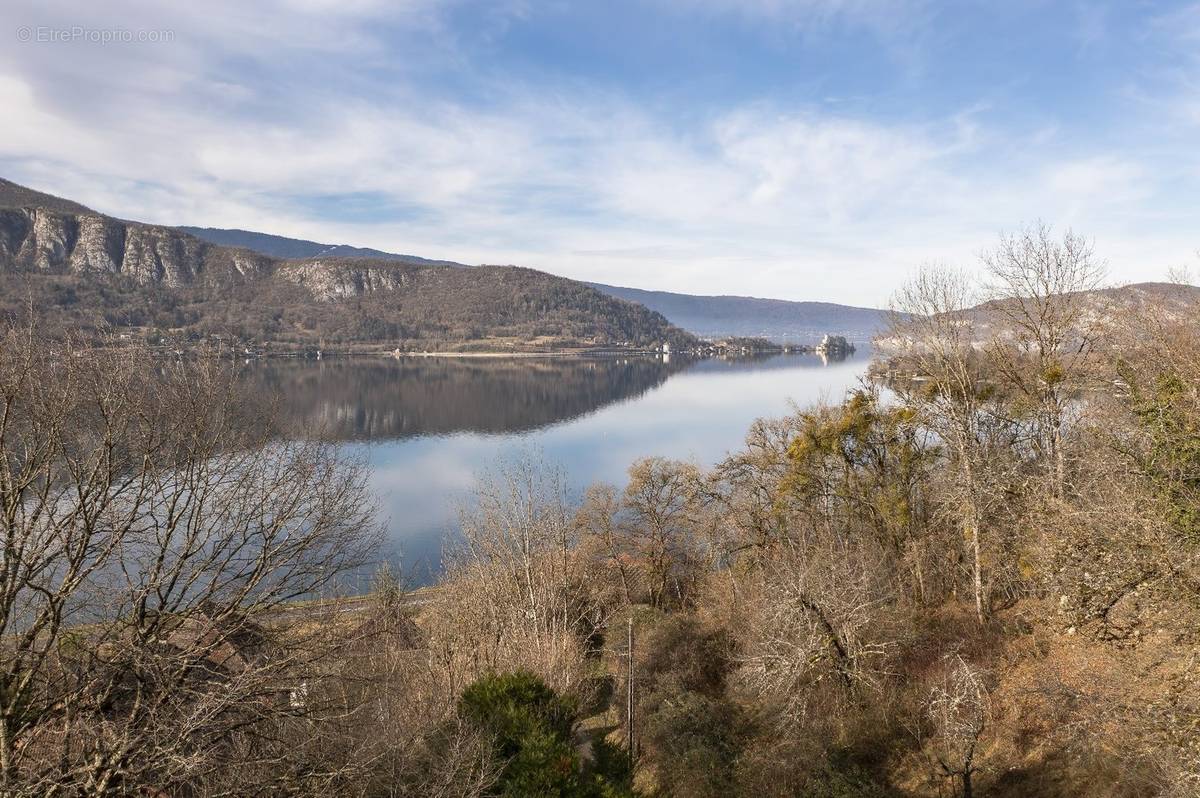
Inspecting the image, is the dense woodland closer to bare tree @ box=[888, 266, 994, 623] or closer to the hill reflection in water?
bare tree @ box=[888, 266, 994, 623]

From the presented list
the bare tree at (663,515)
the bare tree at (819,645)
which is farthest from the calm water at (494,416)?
the bare tree at (819,645)

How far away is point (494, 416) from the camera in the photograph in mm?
80938

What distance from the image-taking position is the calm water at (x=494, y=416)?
147 ft

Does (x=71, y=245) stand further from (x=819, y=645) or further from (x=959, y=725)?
(x=959, y=725)

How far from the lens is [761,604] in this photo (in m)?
19.5

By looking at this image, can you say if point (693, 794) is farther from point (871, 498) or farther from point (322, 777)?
point (871, 498)

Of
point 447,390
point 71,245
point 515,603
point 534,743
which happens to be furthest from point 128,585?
point 71,245

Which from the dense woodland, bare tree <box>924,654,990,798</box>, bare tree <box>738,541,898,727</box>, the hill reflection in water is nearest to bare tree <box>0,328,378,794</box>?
the dense woodland

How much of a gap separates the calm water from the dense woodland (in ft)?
19.6

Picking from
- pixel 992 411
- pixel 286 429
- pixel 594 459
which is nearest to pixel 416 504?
pixel 594 459

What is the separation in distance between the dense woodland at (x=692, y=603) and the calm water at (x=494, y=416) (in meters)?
5.98

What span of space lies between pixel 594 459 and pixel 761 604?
37.0m

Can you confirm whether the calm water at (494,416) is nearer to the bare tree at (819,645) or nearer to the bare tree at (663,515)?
the bare tree at (663,515)

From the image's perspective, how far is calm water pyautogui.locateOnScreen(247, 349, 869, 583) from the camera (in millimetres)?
44812
